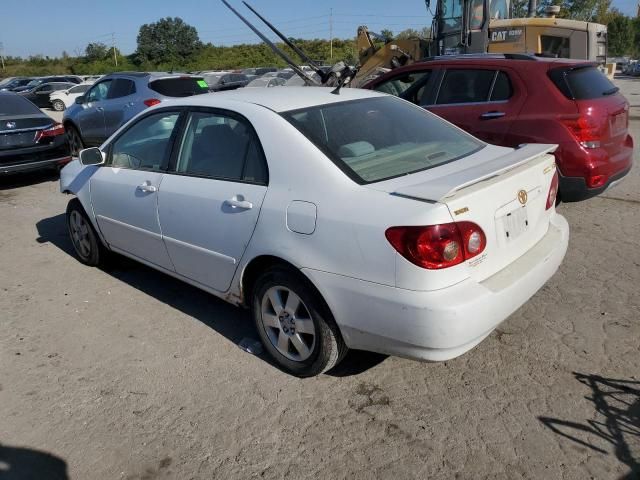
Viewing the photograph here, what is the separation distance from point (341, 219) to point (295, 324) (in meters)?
0.77

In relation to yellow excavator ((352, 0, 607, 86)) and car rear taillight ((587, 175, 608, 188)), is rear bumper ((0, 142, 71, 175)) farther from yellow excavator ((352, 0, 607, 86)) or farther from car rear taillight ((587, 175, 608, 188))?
car rear taillight ((587, 175, 608, 188))

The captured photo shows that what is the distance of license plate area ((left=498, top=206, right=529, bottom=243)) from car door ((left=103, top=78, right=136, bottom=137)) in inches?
334

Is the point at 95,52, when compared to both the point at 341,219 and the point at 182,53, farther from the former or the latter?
the point at 341,219

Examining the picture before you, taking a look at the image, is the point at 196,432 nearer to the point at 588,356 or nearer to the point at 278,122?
the point at 278,122

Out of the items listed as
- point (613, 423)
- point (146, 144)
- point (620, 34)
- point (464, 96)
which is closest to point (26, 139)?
point (146, 144)

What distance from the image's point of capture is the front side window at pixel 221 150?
3.35 meters

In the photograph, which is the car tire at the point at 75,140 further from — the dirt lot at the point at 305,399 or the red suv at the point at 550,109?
the red suv at the point at 550,109

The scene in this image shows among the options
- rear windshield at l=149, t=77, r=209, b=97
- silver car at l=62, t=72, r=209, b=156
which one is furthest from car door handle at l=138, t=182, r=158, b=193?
rear windshield at l=149, t=77, r=209, b=97

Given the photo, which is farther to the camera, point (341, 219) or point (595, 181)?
point (595, 181)

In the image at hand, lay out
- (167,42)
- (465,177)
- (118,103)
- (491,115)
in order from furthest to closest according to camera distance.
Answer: (167,42) → (118,103) → (491,115) → (465,177)

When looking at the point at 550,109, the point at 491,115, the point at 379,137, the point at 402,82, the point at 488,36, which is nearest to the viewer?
the point at 379,137

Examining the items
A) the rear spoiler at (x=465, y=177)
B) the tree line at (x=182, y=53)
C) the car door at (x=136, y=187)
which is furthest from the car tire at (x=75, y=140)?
the tree line at (x=182, y=53)

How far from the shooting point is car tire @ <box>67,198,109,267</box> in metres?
5.04

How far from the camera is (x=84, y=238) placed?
5.20 meters
